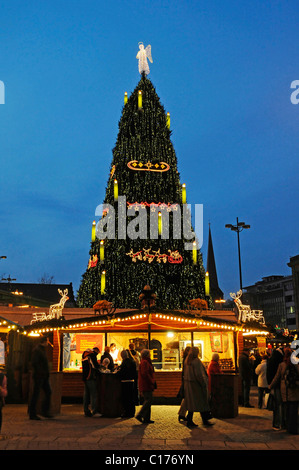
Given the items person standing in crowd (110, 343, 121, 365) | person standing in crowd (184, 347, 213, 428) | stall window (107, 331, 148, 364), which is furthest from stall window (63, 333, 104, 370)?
person standing in crowd (184, 347, 213, 428)

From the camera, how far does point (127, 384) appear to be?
40.8ft

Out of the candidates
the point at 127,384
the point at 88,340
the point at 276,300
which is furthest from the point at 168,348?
the point at 276,300

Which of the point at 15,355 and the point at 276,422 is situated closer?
the point at 276,422

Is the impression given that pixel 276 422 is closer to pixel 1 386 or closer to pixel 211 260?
pixel 1 386

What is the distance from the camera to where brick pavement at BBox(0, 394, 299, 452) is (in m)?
8.13

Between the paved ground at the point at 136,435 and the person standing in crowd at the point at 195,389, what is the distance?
29 cm

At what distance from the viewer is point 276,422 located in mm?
10492

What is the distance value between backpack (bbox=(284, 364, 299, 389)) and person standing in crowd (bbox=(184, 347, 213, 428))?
1.93 metres

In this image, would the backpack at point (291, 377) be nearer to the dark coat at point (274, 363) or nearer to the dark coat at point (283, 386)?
the dark coat at point (283, 386)

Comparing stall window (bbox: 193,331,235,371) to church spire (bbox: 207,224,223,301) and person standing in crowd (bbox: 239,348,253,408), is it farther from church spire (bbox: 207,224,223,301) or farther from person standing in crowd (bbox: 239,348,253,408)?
church spire (bbox: 207,224,223,301)

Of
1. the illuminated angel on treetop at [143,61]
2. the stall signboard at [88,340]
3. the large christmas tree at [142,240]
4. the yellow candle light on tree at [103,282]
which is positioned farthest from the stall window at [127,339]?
the illuminated angel on treetop at [143,61]
